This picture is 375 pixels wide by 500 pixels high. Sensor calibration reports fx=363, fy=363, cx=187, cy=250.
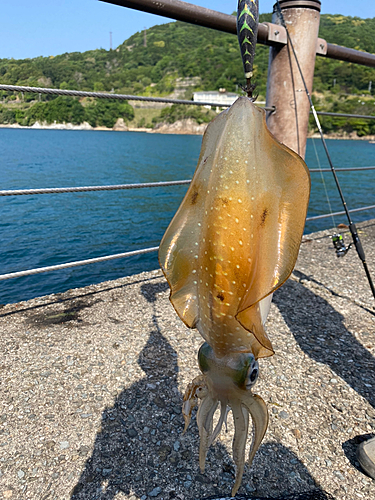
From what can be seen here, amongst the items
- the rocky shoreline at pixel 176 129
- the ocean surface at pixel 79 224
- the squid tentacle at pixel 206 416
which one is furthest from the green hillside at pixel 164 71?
the squid tentacle at pixel 206 416

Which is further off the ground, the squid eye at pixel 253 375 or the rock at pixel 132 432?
the squid eye at pixel 253 375

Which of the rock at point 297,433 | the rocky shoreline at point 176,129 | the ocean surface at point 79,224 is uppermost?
the rock at point 297,433

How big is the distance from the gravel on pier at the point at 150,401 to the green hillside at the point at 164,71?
40.5 m

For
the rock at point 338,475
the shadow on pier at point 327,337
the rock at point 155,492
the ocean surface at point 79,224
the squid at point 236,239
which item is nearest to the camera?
the squid at point 236,239

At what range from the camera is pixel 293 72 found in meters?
1.99

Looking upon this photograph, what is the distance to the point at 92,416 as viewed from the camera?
1928mm

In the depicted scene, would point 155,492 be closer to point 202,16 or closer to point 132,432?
point 132,432

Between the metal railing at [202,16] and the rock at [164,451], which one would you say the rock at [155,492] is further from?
the metal railing at [202,16]

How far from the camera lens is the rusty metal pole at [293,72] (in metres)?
1.85

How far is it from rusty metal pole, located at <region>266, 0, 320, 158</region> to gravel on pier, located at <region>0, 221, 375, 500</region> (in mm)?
1500

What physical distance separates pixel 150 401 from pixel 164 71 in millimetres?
137178

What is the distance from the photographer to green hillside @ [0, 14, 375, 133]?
56531 millimetres

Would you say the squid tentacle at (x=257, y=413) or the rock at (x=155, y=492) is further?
the rock at (x=155, y=492)

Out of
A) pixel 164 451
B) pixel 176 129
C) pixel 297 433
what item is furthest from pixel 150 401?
pixel 176 129
